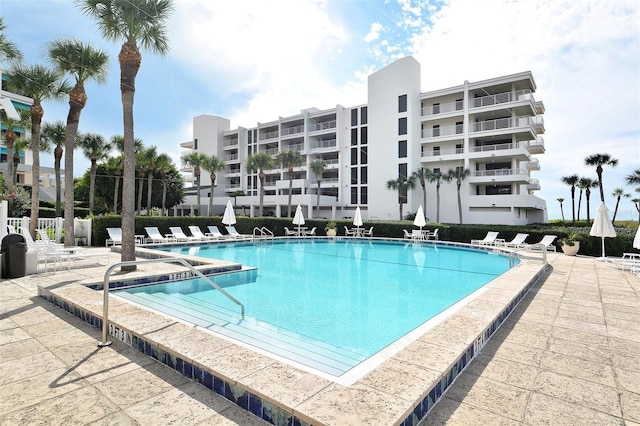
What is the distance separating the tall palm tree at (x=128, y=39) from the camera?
346 inches

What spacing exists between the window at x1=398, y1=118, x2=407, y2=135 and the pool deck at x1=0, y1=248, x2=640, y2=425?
32224 mm

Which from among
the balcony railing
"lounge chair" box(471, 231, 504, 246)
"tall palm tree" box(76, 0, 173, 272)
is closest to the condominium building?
the balcony railing

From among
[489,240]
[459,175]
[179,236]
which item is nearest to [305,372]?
[179,236]

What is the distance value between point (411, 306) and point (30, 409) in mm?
6111

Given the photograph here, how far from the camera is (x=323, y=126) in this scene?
43500 millimetres

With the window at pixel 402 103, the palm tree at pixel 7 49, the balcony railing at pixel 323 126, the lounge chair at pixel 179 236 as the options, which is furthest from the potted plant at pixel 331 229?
the balcony railing at pixel 323 126

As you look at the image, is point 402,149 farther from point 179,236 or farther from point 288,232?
point 179,236

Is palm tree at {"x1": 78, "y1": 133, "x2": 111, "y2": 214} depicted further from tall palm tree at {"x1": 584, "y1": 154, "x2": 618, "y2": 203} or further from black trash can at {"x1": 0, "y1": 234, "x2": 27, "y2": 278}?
tall palm tree at {"x1": 584, "y1": 154, "x2": 618, "y2": 203}

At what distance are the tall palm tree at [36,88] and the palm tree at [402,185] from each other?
89.6 ft

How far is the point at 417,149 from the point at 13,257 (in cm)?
3311

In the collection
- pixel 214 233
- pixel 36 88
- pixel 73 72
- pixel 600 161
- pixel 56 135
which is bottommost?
pixel 214 233

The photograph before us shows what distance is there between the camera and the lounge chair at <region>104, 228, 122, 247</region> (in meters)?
15.4

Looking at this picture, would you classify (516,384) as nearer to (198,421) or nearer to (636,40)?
(198,421)

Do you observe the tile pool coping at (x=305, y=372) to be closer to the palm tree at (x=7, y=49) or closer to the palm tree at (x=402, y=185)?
the palm tree at (x=7, y=49)
